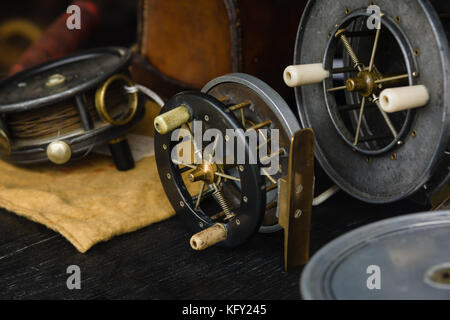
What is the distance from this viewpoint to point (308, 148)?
938mm

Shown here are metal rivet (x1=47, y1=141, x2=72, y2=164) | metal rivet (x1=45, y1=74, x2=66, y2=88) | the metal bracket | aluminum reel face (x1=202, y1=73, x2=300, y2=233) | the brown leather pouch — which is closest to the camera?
the metal bracket

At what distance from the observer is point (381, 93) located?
97 centimetres

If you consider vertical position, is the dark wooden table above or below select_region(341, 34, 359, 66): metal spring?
below

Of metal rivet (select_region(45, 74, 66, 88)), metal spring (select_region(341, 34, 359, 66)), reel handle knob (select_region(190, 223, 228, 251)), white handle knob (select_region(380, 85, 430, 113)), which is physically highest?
metal spring (select_region(341, 34, 359, 66))

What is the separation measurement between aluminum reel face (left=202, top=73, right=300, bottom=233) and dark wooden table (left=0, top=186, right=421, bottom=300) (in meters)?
0.10

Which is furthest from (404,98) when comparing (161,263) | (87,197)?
(87,197)

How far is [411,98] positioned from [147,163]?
2.78 ft

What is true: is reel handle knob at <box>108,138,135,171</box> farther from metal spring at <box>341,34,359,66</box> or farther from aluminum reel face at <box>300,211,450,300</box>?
aluminum reel face at <box>300,211,450,300</box>

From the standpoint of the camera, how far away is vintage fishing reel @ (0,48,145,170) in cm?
137

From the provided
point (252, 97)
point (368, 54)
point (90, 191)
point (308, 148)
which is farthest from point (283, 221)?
point (90, 191)

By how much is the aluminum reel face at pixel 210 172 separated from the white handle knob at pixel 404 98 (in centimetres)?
26

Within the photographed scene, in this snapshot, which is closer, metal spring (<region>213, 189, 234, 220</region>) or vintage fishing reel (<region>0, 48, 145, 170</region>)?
metal spring (<region>213, 189, 234, 220</region>)

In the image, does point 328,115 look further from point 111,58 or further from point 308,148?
point 111,58

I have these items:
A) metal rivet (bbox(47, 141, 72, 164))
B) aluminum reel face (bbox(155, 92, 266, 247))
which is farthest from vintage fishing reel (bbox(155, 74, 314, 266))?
metal rivet (bbox(47, 141, 72, 164))
